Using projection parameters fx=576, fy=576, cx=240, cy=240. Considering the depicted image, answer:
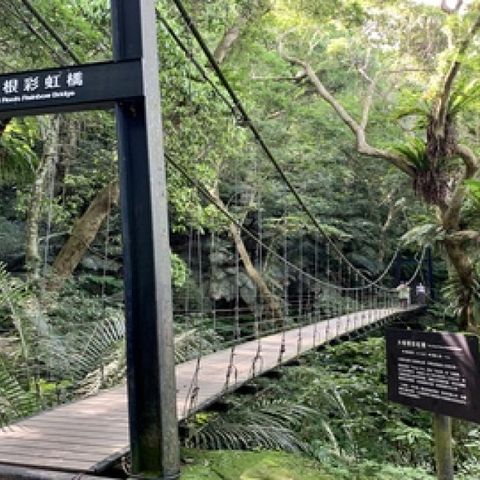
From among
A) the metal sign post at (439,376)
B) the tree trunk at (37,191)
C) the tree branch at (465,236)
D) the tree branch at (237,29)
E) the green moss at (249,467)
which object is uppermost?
the tree branch at (237,29)

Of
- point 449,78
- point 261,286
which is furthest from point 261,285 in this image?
point 449,78

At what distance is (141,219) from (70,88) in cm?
45

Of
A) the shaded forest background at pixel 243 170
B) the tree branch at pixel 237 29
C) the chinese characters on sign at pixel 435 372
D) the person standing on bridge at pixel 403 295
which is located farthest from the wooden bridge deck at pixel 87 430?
the person standing on bridge at pixel 403 295

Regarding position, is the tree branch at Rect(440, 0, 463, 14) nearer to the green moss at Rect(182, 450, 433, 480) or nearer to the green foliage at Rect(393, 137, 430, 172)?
the green foliage at Rect(393, 137, 430, 172)

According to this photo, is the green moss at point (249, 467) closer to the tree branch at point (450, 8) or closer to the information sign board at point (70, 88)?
the information sign board at point (70, 88)

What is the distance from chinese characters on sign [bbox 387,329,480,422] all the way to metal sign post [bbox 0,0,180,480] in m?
0.77

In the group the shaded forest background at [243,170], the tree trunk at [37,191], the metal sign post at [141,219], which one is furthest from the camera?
the tree trunk at [37,191]

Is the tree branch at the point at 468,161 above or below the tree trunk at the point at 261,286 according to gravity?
above

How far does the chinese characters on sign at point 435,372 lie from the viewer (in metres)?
1.70

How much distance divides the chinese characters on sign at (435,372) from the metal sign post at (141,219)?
766mm

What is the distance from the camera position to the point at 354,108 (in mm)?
8742

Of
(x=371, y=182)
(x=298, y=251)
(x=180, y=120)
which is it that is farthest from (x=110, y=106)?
(x=371, y=182)

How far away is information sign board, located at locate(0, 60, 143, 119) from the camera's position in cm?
167

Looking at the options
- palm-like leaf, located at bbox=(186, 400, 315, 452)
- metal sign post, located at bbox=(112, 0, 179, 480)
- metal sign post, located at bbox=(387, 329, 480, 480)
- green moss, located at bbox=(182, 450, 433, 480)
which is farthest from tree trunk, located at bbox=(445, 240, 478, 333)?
metal sign post, located at bbox=(112, 0, 179, 480)
